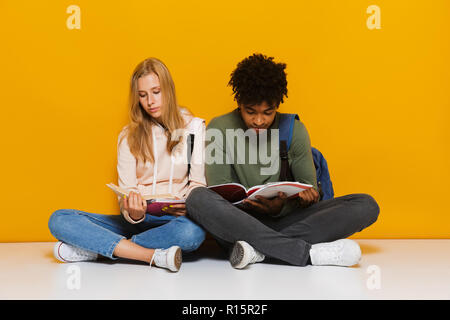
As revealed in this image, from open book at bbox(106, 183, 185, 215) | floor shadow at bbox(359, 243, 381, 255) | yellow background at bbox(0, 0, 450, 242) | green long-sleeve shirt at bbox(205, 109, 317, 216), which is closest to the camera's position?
open book at bbox(106, 183, 185, 215)

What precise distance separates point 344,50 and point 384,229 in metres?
Result: 0.99

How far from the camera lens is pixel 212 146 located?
81.4 inches

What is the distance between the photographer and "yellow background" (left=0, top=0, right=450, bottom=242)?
7.91 ft

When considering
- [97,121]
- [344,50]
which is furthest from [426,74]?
[97,121]

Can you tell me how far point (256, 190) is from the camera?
5.78ft

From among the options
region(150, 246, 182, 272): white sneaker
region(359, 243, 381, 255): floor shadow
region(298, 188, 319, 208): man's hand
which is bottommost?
region(359, 243, 381, 255): floor shadow

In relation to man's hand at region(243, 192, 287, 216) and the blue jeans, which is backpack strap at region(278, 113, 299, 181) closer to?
man's hand at region(243, 192, 287, 216)

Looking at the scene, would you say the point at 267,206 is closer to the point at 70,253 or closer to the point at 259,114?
the point at 259,114

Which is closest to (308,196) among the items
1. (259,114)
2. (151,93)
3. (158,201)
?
(259,114)

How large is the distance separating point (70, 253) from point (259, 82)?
42.0 inches

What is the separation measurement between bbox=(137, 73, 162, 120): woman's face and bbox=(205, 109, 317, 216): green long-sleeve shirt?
0.88 feet

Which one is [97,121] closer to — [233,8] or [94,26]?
[94,26]

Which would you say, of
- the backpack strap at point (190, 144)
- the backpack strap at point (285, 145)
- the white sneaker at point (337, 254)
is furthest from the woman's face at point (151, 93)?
the white sneaker at point (337, 254)

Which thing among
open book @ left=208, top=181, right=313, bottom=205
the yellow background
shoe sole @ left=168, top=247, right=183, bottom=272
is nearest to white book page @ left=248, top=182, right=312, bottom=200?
open book @ left=208, top=181, right=313, bottom=205
